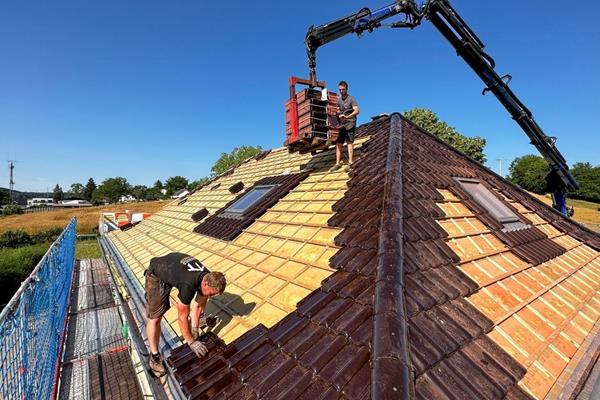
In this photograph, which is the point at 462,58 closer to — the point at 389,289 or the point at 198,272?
the point at 389,289

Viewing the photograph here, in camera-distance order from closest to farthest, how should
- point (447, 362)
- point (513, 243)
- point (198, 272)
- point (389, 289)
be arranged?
point (447, 362), point (389, 289), point (198, 272), point (513, 243)

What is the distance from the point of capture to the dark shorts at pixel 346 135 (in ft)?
21.8

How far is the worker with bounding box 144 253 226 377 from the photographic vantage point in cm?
312

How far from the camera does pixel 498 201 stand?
248 inches

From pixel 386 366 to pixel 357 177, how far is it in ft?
13.7

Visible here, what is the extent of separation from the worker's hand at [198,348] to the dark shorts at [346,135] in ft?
17.0

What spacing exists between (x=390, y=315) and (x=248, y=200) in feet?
21.6

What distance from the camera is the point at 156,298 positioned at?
3758 mm

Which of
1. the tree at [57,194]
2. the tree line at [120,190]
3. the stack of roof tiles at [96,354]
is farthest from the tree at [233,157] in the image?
the tree at [57,194]

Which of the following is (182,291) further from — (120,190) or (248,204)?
(120,190)

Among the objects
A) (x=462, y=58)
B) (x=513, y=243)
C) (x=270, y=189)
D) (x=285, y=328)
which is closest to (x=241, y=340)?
(x=285, y=328)

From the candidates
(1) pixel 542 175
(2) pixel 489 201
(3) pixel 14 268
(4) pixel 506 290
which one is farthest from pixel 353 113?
(1) pixel 542 175

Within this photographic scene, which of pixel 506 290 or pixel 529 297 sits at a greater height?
pixel 506 290

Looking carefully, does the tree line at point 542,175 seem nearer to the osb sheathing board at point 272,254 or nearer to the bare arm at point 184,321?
the osb sheathing board at point 272,254
